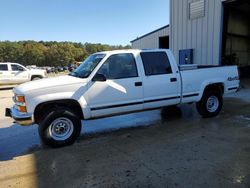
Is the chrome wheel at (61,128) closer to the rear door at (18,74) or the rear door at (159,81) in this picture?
the rear door at (159,81)

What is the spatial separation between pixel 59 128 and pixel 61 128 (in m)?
0.04

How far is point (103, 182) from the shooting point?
3.48 m

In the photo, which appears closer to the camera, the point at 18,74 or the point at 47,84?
the point at 47,84

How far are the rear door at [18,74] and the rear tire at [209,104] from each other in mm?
15187

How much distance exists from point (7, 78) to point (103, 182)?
663 inches

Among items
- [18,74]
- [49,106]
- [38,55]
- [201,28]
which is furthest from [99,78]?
[38,55]

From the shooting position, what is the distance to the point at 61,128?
5.00m

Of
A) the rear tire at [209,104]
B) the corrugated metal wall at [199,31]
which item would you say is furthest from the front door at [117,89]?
the corrugated metal wall at [199,31]

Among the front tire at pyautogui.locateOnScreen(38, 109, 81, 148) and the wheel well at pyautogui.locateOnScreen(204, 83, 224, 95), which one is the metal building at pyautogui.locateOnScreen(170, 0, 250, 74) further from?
the front tire at pyautogui.locateOnScreen(38, 109, 81, 148)

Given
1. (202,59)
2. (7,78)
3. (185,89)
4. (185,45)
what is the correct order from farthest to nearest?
(7,78) < (185,45) < (202,59) < (185,89)

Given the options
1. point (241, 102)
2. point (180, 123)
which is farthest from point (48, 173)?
point (241, 102)

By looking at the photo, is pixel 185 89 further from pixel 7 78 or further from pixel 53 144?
pixel 7 78

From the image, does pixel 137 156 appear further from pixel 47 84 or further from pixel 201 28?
pixel 201 28

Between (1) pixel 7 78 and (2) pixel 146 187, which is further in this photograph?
(1) pixel 7 78
